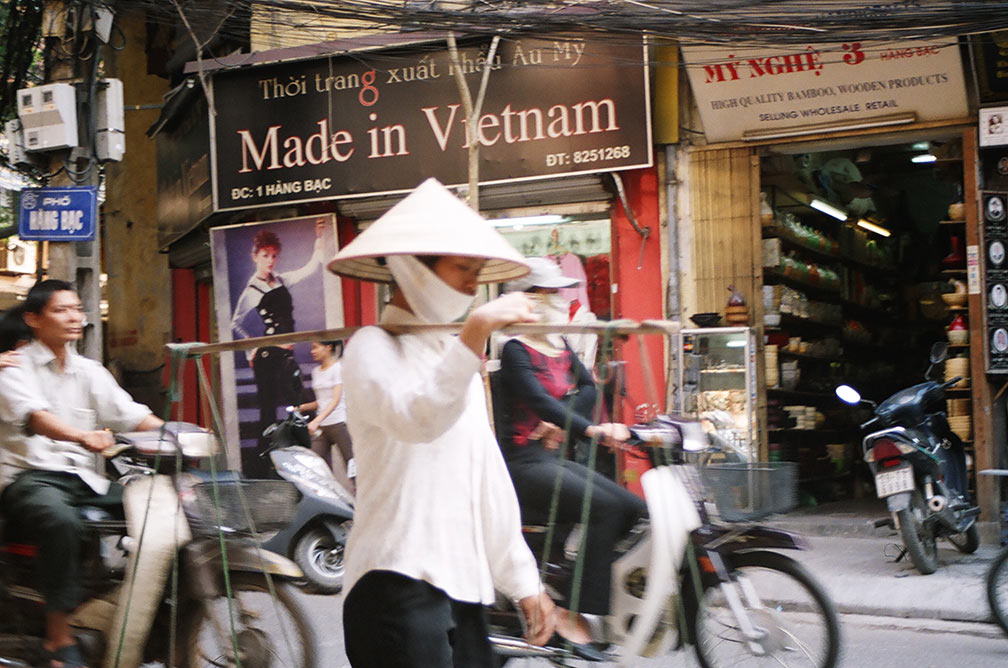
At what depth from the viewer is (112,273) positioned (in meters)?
16.5

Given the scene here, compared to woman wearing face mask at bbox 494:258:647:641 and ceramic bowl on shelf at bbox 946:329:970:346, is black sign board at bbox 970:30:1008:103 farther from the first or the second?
woman wearing face mask at bbox 494:258:647:641

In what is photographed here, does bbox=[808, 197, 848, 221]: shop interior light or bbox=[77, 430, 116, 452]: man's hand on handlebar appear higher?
bbox=[808, 197, 848, 221]: shop interior light

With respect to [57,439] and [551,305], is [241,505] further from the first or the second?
[551,305]

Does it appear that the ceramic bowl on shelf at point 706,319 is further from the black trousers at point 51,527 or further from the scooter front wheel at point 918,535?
the black trousers at point 51,527

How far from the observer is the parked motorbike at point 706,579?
14.1ft

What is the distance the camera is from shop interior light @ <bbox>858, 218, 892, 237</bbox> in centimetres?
1203

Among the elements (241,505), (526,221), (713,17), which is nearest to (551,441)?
(241,505)

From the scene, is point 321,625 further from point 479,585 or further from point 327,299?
point 327,299

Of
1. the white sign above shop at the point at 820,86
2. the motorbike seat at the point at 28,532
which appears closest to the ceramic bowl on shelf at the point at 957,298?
the white sign above shop at the point at 820,86

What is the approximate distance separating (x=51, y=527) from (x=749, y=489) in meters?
2.68

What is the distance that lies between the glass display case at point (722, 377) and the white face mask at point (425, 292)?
7056mm

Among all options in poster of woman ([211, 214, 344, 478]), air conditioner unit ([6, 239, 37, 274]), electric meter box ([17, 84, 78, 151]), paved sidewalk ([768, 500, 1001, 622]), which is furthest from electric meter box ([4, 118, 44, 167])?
air conditioner unit ([6, 239, 37, 274])

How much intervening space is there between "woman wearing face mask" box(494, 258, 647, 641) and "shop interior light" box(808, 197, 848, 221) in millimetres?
6717

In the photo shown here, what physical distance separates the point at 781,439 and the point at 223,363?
6.00m
